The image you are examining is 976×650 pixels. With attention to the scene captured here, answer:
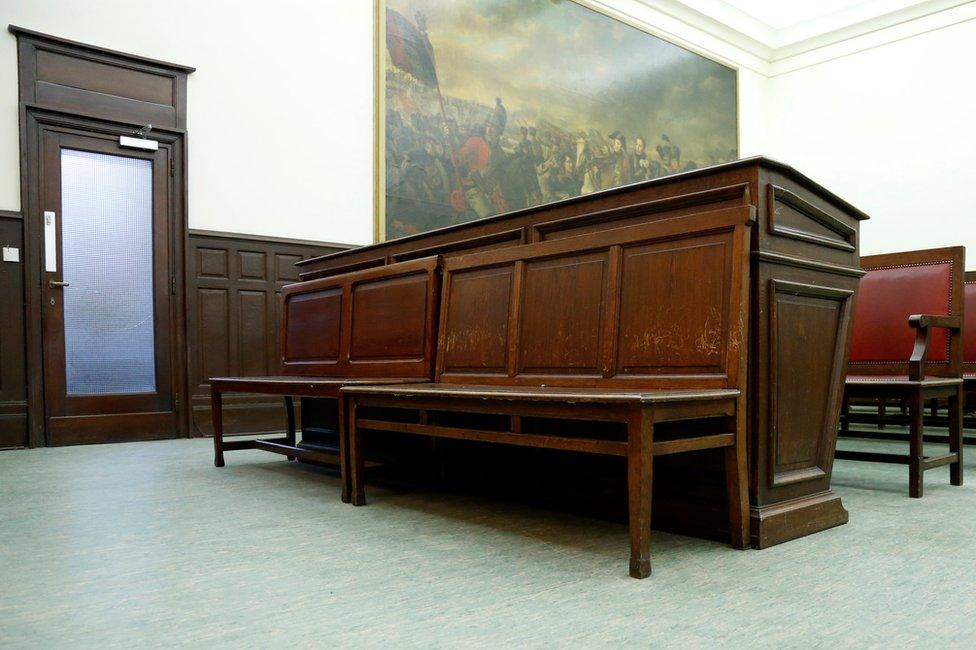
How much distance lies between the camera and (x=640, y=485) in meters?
2.20

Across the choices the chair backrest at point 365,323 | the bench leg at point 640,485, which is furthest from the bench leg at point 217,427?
the bench leg at point 640,485

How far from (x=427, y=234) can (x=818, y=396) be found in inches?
88.0

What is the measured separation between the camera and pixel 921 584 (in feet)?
6.97

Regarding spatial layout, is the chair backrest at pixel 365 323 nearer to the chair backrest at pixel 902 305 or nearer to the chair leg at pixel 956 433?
the chair backrest at pixel 902 305

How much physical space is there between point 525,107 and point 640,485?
7556 millimetres

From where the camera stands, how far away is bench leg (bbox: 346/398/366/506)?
337cm

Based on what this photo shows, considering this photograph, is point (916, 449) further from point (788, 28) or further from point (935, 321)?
point (788, 28)

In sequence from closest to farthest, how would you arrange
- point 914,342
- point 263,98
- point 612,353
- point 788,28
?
point 612,353
point 914,342
point 263,98
point 788,28

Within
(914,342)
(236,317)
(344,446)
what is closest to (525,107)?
(236,317)

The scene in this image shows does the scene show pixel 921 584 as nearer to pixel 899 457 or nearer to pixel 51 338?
pixel 899 457

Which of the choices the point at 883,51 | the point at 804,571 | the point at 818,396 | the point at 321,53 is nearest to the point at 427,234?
the point at 818,396

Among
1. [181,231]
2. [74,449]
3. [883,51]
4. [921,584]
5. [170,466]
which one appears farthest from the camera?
[883,51]

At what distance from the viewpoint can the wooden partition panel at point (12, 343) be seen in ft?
18.5

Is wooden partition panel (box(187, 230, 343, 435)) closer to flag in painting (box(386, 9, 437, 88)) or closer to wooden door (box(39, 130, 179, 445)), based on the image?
wooden door (box(39, 130, 179, 445))
